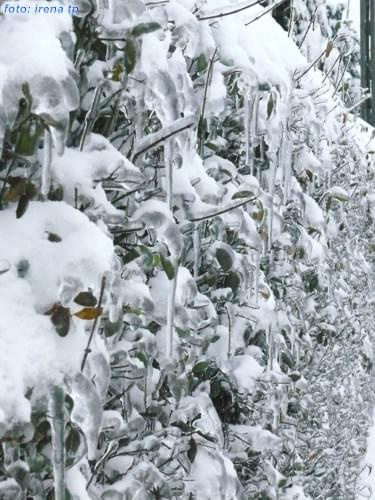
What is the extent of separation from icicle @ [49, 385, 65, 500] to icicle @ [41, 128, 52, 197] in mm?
323

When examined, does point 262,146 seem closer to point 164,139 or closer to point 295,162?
point 295,162

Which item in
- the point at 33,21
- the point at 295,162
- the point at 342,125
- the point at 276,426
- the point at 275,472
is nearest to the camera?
the point at 33,21

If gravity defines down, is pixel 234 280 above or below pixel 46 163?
below

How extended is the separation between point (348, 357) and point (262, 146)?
2.96m

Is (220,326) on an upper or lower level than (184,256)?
lower

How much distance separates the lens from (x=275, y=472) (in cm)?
244

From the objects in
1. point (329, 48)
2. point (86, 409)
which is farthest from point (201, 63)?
point (329, 48)

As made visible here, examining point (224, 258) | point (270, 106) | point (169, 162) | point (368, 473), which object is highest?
point (169, 162)

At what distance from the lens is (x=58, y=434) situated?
3.57 feet

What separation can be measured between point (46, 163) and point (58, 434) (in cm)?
42

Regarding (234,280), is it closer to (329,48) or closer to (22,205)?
(22,205)

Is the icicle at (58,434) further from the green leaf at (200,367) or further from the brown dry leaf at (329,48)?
the brown dry leaf at (329,48)

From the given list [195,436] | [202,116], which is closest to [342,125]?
[202,116]

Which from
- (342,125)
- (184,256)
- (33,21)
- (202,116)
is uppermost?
(33,21)
